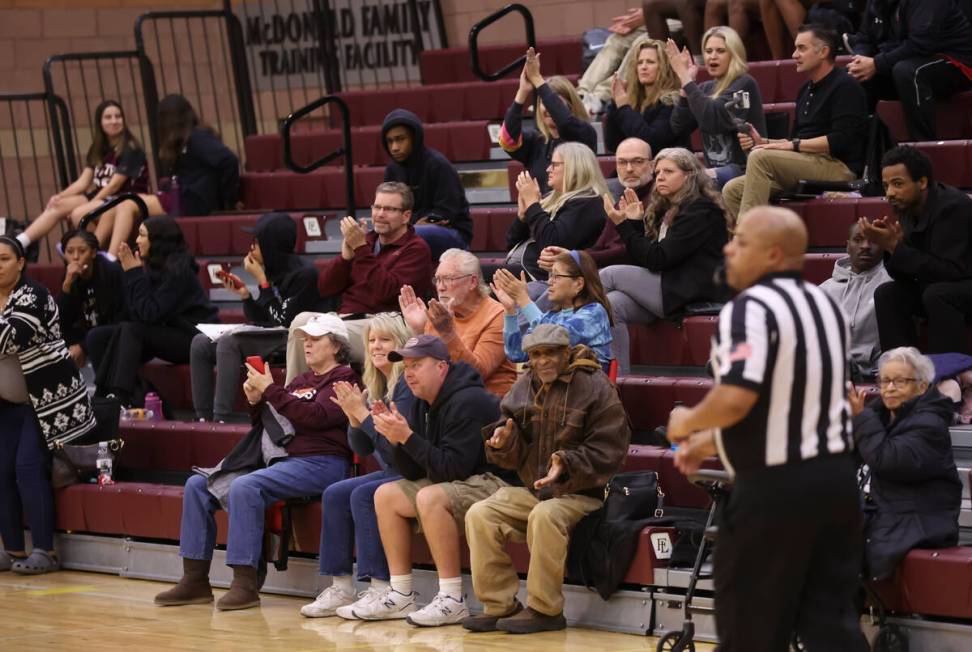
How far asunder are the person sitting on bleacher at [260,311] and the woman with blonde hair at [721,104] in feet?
6.53

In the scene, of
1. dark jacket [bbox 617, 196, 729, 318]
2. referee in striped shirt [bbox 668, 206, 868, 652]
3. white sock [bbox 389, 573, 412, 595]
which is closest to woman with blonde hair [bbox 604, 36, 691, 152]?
dark jacket [bbox 617, 196, 729, 318]

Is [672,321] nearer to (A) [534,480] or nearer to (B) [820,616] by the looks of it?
(A) [534,480]

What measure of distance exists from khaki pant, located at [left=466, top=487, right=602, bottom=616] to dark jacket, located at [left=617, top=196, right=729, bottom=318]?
129cm

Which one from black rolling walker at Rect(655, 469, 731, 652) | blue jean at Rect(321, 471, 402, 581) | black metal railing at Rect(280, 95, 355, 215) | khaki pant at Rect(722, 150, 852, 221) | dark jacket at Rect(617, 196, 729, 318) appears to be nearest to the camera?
black rolling walker at Rect(655, 469, 731, 652)

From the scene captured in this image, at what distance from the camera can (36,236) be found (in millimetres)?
10016

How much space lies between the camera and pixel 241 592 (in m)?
6.68

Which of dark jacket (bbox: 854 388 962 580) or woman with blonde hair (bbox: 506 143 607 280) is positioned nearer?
dark jacket (bbox: 854 388 962 580)

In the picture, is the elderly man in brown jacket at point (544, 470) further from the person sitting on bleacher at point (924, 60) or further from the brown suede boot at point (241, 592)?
the person sitting on bleacher at point (924, 60)

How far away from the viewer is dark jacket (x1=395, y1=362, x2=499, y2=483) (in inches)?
245

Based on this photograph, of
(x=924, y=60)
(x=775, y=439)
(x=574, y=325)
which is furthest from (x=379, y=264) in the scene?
(x=775, y=439)

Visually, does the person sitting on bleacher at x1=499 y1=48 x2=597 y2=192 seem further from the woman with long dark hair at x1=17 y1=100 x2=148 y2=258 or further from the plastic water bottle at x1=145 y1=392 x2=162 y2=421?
the woman with long dark hair at x1=17 y1=100 x2=148 y2=258

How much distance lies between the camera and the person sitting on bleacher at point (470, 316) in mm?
6652

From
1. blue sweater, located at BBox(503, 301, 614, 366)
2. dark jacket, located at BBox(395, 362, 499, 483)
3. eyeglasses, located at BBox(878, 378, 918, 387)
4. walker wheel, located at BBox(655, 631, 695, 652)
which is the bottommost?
walker wheel, located at BBox(655, 631, 695, 652)

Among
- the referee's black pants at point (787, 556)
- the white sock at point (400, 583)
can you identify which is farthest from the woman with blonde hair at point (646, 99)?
the referee's black pants at point (787, 556)
